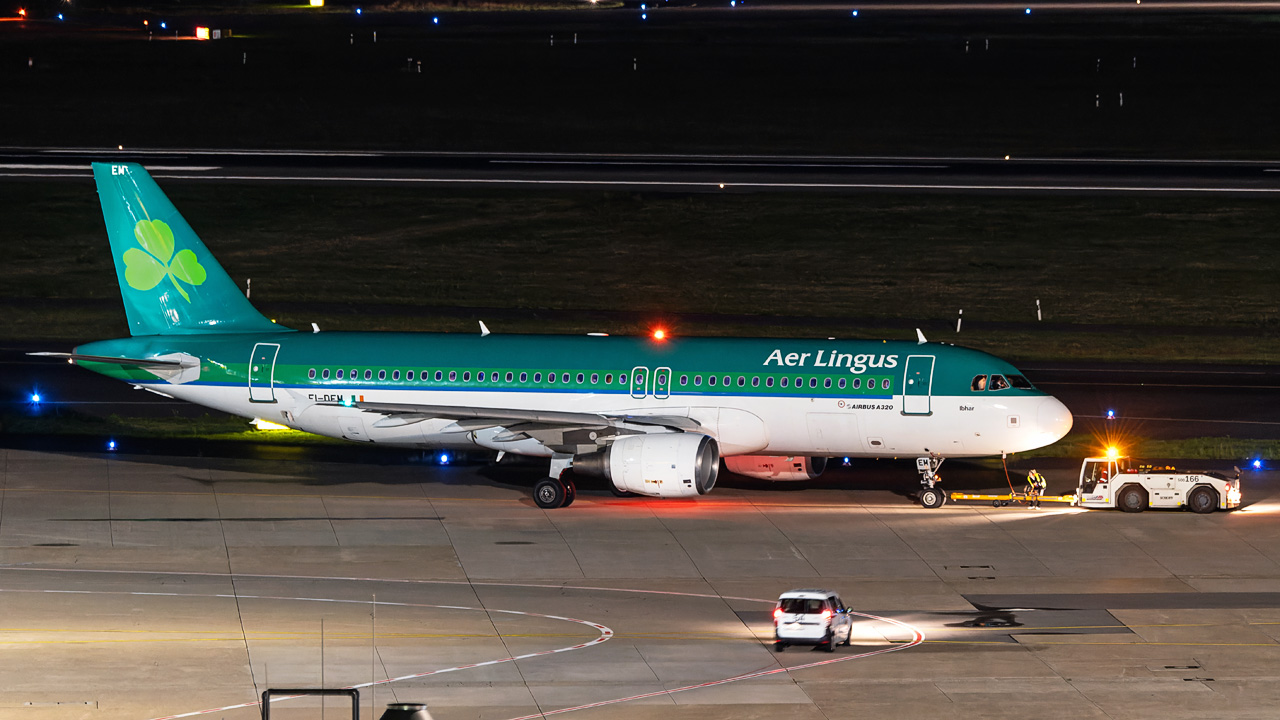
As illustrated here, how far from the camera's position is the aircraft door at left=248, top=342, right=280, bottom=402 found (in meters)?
45.5

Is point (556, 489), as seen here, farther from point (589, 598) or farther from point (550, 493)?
point (589, 598)

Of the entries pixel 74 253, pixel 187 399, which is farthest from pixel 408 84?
pixel 187 399

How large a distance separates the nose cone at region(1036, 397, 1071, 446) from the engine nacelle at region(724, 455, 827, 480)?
20.1ft

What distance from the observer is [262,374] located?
45.5m

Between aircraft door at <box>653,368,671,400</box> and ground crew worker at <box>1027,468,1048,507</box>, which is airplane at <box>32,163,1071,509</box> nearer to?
aircraft door at <box>653,368,671,400</box>

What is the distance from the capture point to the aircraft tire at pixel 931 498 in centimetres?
4425

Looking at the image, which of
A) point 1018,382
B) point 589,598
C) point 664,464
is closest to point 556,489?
point 664,464

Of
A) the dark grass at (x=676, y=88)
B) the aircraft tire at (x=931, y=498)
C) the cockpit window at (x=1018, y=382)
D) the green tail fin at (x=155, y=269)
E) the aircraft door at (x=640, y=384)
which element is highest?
the dark grass at (x=676, y=88)

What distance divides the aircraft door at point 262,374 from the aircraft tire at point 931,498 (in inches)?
719

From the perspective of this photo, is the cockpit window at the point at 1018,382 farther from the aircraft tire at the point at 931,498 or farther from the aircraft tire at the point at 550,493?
the aircraft tire at the point at 550,493

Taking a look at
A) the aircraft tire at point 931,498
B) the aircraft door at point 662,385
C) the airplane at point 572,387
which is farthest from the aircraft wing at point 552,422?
the aircraft tire at point 931,498

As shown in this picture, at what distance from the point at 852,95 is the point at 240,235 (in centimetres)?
4212

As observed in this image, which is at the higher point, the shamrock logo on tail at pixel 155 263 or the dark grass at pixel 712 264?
the shamrock logo on tail at pixel 155 263

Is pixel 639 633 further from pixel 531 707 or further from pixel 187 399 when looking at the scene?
pixel 187 399
